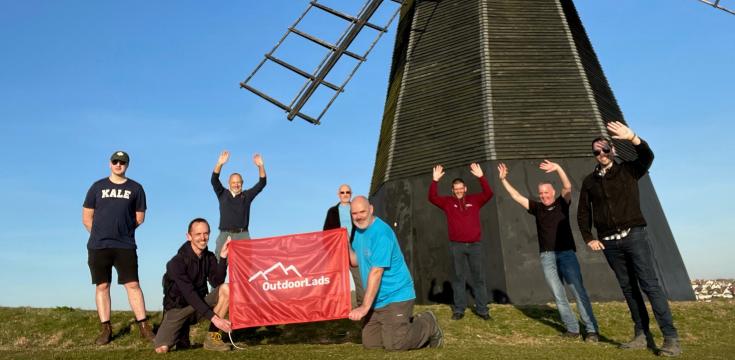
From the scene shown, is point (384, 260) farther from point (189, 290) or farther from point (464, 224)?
point (464, 224)

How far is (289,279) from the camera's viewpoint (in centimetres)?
706

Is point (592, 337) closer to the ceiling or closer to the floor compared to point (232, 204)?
closer to the floor

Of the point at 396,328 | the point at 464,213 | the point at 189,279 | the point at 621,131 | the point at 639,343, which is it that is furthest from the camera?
the point at 464,213

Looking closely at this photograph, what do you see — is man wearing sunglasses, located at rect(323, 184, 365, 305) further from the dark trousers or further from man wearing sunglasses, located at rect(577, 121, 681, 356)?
man wearing sunglasses, located at rect(577, 121, 681, 356)

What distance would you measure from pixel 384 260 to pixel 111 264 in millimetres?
3821

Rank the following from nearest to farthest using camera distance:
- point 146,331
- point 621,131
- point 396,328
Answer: point 621,131 → point 396,328 → point 146,331

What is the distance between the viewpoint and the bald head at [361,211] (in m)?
5.68

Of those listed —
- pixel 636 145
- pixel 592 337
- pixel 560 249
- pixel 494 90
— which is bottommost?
pixel 592 337

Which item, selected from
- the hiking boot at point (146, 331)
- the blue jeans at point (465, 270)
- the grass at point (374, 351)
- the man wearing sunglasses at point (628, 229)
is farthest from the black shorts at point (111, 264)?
the man wearing sunglasses at point (628, 229)

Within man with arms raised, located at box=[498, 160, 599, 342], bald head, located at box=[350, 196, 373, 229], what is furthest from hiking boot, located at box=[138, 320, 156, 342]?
man with arms raised, located at box=[498, 160, 599, 342]

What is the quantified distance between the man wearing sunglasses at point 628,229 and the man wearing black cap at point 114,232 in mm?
5579

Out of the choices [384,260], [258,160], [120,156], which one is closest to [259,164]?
[258,160]

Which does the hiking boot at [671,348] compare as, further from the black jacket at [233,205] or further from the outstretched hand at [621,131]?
the black jacket at [233,205]

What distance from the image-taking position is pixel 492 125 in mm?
14258
